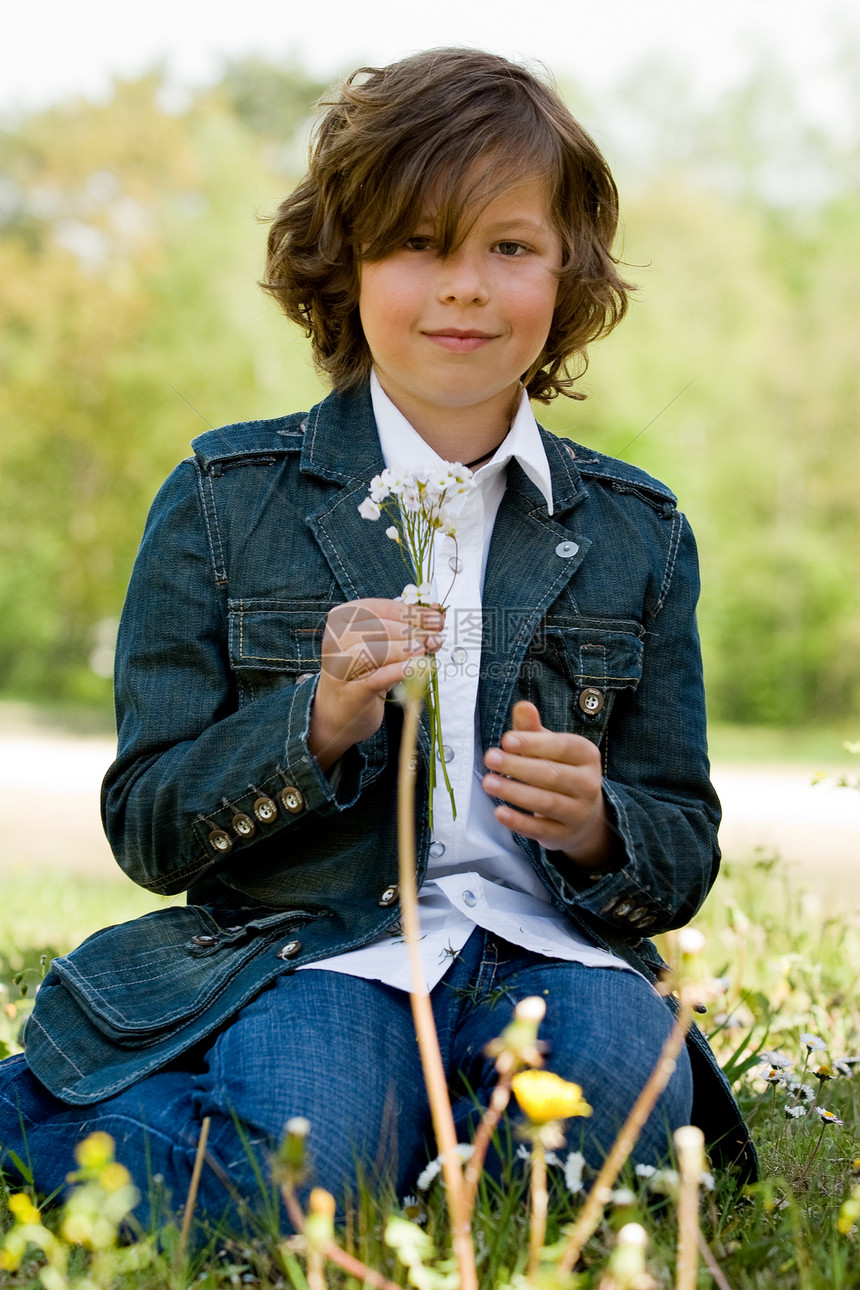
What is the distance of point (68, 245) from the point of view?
18.0 metres

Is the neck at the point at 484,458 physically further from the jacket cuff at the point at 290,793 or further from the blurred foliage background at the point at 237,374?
the blurred foliage background at the point at 237,374

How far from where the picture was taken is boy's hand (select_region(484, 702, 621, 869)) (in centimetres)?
180

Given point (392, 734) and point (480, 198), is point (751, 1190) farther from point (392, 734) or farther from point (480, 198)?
point (480, 198)

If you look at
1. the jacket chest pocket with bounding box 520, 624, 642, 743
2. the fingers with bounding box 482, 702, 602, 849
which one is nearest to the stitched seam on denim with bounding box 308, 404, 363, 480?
the jacket chest pocket with bounding box 520, 624, 642, 743

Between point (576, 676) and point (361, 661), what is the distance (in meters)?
0.56

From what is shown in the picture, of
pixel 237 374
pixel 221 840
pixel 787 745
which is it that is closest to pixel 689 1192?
pixel 221 840

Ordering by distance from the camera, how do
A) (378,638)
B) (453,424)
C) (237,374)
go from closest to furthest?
(378,638)
(453,424)
(237,374)

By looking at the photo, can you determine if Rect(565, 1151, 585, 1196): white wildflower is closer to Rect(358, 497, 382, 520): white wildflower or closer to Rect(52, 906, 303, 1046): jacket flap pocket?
Rect(52, 906, 303, 1046): jacket flap pocket

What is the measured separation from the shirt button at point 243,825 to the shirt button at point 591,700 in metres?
0.62

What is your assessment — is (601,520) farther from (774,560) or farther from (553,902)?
(774,560)

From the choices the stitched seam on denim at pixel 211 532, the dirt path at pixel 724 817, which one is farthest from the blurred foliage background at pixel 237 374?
the stitched seam on denim at pixel 211 532

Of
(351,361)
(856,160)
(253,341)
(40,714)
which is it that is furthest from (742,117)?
(351,361)

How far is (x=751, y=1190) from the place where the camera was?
1839mm

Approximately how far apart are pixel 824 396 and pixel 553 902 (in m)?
17.5
